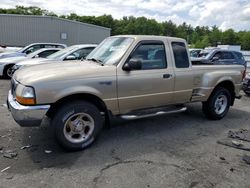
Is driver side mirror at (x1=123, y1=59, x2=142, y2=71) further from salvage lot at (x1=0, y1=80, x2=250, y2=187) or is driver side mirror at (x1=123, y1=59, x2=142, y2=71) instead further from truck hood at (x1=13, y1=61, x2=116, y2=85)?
salvage lot at (x1=0, y1=80, x2=250, y2=187)

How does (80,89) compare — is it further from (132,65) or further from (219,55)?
(219,55)

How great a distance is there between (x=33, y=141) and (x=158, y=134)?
94.5 inches

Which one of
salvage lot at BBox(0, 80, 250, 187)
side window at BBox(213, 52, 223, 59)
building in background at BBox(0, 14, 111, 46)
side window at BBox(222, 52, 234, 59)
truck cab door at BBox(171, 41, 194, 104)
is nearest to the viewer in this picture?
salvage lot at BBox(0, 80, 250, 187)

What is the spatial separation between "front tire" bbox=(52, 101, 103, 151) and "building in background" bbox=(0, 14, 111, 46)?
28.7 meters

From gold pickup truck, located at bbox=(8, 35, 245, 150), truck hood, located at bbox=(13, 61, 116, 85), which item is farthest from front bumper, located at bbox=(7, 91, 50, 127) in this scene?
truck hood, located at bbox=(13, 61, 116, 85)

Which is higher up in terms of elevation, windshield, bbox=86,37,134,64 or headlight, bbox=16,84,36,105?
windshield, bbox=86,37,134,64

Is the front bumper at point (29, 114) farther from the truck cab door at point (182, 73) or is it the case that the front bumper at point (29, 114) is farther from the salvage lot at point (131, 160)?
the truck cab door at point (182, 73)

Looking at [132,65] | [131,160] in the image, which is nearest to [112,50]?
[132,65]

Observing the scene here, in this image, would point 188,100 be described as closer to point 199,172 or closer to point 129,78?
point 129,78

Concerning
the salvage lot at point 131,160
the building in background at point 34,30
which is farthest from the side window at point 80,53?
Answer: the building in background at point 34,30

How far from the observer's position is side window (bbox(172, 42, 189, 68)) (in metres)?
5.52

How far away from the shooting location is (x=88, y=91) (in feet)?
14.1

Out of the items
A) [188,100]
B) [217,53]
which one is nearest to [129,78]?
[188,100]

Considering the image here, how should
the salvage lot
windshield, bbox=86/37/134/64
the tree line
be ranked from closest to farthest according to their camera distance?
the salvage lot
windshield, bbox=86/37/134/64
the tree line
